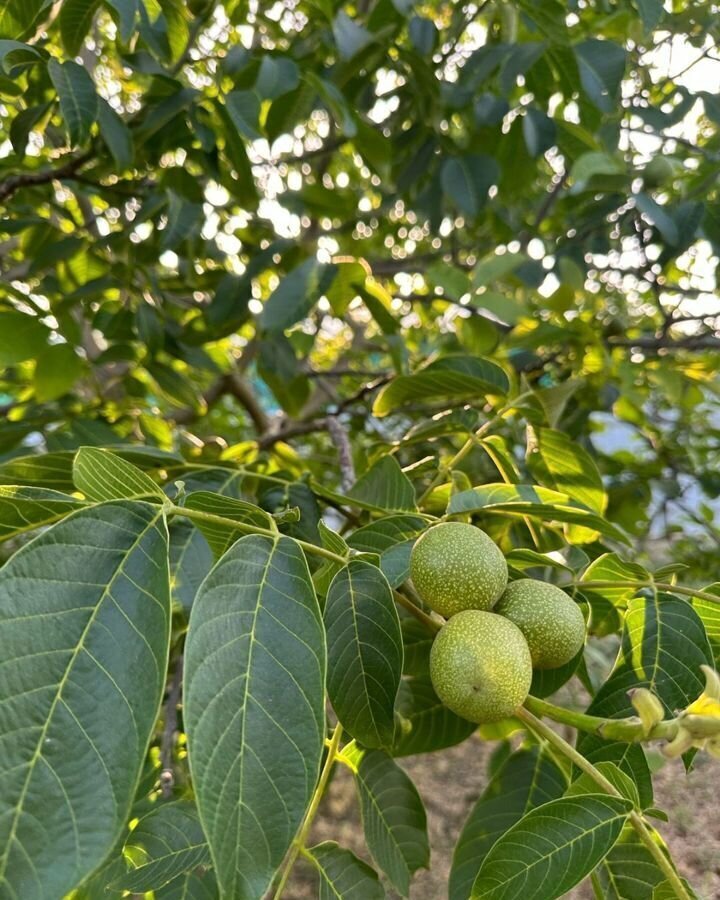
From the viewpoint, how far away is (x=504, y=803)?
949 mm

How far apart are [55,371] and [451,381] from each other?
0.91 metres

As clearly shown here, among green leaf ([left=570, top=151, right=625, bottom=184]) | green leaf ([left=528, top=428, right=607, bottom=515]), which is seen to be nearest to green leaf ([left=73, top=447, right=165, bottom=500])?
green leaf ([left=528, top=428, right=607, bottom=515])

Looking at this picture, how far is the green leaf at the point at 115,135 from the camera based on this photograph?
1.21 m

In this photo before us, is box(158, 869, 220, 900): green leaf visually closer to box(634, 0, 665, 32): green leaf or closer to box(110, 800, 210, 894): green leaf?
box(110, 800, 210, 894): green leaf

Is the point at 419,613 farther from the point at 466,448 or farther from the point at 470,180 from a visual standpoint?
the point at 470,180

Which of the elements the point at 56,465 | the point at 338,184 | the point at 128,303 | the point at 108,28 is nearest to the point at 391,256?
the point at 338,184

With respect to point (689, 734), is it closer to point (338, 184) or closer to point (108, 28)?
point (108, 28)

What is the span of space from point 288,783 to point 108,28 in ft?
8.61

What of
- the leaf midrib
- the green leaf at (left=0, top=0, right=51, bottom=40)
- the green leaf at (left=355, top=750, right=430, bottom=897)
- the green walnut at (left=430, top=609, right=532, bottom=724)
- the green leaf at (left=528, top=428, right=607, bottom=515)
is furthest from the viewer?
the green leaf at (left=528, top=428, right=607, bottom=515)

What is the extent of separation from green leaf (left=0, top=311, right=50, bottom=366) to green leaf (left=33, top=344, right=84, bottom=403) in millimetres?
69

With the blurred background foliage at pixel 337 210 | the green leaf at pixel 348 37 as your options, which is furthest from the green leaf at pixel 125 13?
the green leaf at pixel 348 37

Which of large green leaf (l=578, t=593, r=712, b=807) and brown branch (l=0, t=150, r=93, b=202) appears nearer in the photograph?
large green leaf (l=578, t=593, r=712, b=807)

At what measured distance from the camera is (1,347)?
1.33 metres

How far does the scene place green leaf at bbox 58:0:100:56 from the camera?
1091 mm
